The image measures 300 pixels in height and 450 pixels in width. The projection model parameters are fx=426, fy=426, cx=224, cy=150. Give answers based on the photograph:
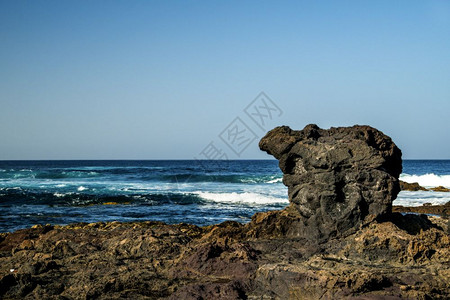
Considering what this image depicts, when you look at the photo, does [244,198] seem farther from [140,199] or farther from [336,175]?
[336,175]

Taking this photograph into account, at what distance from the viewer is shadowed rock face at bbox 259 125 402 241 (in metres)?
6.80

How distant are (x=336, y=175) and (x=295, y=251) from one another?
1.52 metres

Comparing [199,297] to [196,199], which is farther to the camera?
[196,199]

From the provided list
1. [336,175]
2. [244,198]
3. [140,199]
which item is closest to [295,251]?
[336,175]

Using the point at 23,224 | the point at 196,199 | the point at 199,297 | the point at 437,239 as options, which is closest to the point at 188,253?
the point at 199,297

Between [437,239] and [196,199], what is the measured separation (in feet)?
60.5

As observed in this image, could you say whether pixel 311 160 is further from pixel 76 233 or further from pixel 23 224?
pixel 23 224

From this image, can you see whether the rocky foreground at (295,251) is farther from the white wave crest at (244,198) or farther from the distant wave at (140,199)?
the white wave crest at (244,198)

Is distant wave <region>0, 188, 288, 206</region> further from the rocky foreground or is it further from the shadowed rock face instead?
the shadowed rock face

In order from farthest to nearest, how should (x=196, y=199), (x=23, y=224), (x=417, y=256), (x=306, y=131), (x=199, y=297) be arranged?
(x=196, y=199) → (x=23, y=224) → (x=306, y=131) → (x=417, y=256) → (x=199, y=297)

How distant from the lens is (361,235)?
243 inches

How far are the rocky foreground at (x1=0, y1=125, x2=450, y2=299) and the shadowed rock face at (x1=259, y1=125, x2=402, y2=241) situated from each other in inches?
0.7

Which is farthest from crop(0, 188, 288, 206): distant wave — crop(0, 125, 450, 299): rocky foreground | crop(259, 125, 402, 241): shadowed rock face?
crop(259, 125, 402, 241): shadowed rock face

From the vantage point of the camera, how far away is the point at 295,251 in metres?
6.26
